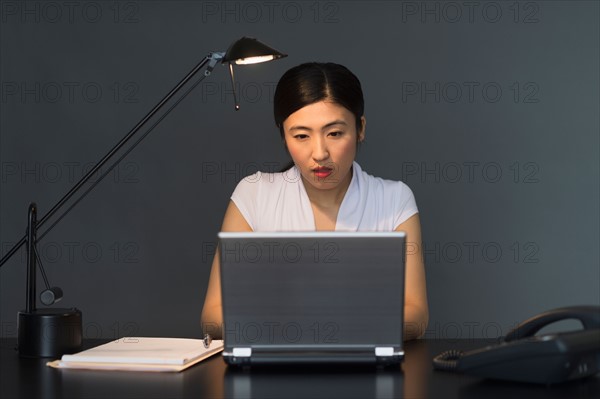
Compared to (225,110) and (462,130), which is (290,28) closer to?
(225,110)

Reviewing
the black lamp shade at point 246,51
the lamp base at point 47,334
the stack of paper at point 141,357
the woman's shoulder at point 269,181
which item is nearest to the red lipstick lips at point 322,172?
the woman's shoulder at point 269,181

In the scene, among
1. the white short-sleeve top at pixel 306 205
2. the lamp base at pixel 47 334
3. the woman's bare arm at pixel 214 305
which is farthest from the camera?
the white short-sleeve top at pixel 306 205

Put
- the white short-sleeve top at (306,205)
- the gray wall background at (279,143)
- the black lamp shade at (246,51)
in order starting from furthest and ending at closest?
the gray wall background at (279,143)
the white short-sleeve top at (306,205)
the black lamp shade at (246,51)

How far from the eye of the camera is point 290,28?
3.34 m

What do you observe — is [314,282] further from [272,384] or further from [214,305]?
[214,305]

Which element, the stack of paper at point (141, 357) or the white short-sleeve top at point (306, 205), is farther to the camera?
the white short-sleeve top at point (306, 205)

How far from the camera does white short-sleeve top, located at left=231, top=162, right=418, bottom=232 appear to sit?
8.48ft

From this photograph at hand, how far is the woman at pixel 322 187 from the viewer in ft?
7.71

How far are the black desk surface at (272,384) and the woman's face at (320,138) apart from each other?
0.98 metres

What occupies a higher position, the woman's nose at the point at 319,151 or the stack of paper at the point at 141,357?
the woman's nose at the point at 319,151

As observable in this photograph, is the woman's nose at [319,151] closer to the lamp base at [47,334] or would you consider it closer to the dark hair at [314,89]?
the dark hair at [314,89]

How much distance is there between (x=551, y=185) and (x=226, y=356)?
2.26 meters

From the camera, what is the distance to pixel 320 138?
2.37 meters

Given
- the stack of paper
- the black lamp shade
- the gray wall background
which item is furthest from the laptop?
the gray wall background
